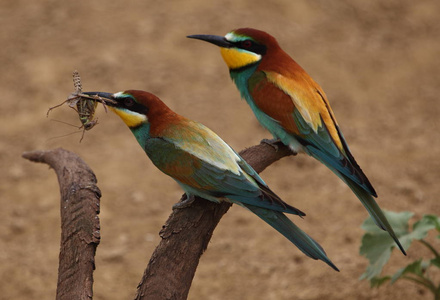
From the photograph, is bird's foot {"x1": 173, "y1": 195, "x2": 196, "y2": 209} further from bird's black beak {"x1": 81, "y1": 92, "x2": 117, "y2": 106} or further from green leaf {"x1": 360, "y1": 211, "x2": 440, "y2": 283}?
green leaf {"x1": 360, "y1": 211, "x2": 440, "y2": 283}

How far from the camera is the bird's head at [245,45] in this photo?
2.71m

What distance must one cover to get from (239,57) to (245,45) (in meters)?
0.05

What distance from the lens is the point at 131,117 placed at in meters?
2.23

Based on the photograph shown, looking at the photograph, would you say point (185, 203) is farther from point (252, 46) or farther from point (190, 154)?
point (252, 46)

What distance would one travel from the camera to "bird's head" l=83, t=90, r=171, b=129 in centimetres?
220

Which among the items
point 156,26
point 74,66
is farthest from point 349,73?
point 74,66

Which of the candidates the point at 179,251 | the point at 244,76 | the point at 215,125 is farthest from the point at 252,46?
the point at 215,125

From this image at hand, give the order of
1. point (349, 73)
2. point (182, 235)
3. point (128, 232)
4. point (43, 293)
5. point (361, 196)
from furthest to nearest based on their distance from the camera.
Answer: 1. point (349, 73)
2. point (128, 232)
3. point (43, 293)
4. point (361, 196)
5. point (182, 235)

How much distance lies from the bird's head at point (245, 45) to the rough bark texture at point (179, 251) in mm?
751

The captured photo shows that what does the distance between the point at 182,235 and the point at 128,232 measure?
2089mm

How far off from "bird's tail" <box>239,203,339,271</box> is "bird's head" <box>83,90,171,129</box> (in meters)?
0.44

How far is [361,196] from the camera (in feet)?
8.14

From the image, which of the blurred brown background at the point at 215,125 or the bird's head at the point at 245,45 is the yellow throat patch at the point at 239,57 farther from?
the blurred brown background at the point at 215,125

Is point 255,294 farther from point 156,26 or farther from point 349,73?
point 156,26
